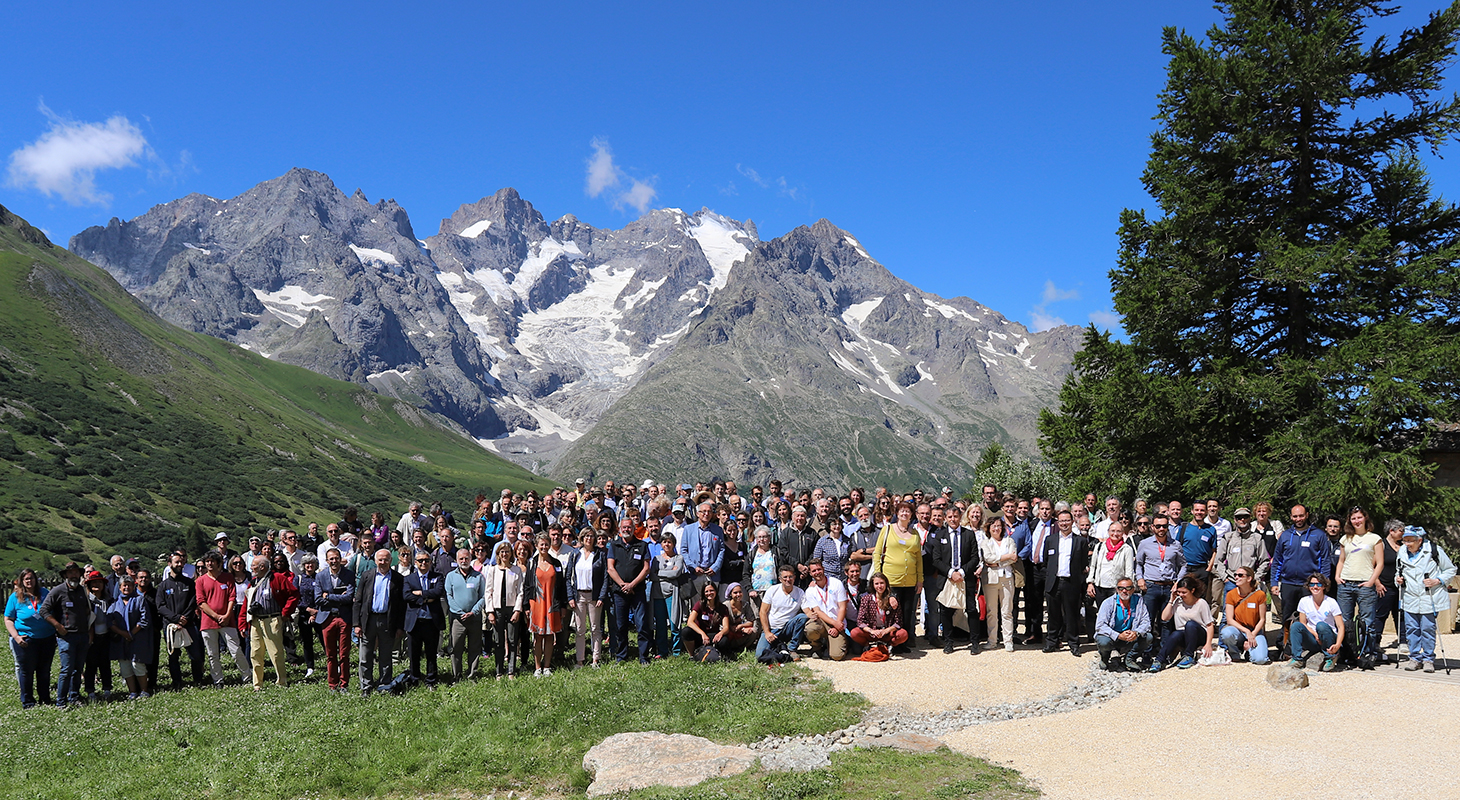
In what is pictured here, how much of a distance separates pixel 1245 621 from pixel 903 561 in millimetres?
5288

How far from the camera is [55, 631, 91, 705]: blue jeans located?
45.0 ft

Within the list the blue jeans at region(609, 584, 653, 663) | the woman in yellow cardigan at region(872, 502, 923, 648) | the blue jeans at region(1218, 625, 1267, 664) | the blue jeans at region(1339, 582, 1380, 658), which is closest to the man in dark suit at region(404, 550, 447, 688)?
the blue jeans at region(609, 584, 653, 663)

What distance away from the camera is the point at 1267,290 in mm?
22078

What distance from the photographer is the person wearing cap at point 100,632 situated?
14.1 m

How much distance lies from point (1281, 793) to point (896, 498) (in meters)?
9.87

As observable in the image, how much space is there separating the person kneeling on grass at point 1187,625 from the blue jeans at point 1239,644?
0.24 m

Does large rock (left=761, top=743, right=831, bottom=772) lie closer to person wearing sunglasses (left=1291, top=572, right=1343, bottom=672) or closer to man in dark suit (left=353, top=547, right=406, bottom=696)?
man in dark suit (left=353, top=547, right=406, bottom=696)

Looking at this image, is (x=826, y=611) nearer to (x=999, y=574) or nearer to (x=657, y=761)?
(x=999, y=574)

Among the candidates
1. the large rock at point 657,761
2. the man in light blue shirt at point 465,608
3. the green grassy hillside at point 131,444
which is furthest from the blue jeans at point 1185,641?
the green grassy hillside at point 131,444

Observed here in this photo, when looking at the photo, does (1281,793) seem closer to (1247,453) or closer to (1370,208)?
(1247,453)

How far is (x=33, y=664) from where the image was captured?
13844 mm

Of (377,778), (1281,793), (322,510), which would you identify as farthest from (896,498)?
(322,510)

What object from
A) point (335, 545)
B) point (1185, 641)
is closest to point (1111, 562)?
point (1185, 641)

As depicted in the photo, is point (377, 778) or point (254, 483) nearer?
point (377, 778)
